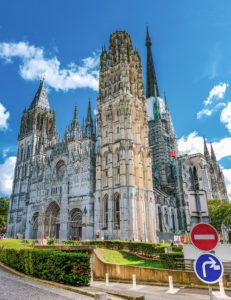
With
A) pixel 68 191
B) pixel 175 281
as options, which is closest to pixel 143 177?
pixel 68 191

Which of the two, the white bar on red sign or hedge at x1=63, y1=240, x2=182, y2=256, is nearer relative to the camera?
the white bar on red sign

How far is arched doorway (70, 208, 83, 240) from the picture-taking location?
44787 millimetres

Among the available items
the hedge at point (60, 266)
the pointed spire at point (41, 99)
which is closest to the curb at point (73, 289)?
the hedge at point (60, 266)

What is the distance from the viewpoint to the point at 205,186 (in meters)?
60.2

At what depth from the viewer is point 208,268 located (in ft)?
15.8

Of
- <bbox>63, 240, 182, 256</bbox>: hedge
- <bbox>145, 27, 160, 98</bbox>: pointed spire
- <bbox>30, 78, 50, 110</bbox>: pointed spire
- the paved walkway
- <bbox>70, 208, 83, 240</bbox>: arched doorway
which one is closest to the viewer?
the paved walkway

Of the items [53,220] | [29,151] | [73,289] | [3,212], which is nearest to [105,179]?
[53,220]

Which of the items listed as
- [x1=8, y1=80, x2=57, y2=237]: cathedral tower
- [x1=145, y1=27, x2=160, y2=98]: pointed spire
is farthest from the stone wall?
[x1=145, y1=27, x2=160, y2=98]: pointed spire

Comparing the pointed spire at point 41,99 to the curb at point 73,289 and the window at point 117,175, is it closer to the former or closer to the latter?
the window at point 117,175

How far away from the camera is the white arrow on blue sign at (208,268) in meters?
4.71

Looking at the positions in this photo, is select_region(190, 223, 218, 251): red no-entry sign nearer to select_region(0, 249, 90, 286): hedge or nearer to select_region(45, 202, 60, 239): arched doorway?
select_region(0, 249, 90, 286): hedge

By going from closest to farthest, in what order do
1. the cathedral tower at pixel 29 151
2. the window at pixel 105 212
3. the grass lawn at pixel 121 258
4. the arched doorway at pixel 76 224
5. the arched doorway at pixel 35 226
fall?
the grass lawn at pixel 121 258 < the window at pixel 105 212 < the arched doorway at pixel 76 224 < the arched doorway at pixel 35 226 < the cathedral tower at pixel 29 151

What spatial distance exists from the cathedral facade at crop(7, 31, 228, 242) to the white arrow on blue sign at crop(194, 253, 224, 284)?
30.8m

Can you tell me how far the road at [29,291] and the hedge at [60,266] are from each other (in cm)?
61
